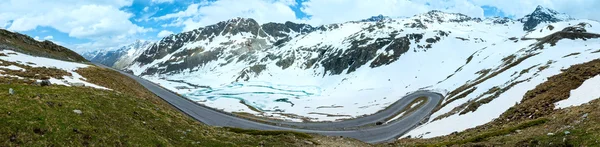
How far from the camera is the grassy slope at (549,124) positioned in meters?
21.2

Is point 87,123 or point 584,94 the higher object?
point 584,94

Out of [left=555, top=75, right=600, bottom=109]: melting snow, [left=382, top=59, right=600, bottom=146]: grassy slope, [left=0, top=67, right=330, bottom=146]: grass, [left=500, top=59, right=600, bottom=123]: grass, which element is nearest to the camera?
[left=0, top=67, right=330, bottom=146]: grass

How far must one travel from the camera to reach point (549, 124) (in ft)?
95.3

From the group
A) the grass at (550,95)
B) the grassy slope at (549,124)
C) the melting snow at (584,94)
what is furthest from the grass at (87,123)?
the melting snow at (584,94)

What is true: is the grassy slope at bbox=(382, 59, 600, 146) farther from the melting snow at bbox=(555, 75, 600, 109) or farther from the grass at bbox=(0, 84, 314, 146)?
the grass at bbox=(0, 84, 314, 146)

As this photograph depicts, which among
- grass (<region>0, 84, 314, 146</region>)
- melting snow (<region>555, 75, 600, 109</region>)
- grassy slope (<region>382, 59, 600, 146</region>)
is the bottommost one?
grass (<region>0, 84, 314, 146</region>)

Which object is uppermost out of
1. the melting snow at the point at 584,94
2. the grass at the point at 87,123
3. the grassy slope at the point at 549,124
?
the melting snow at the point at 584,94

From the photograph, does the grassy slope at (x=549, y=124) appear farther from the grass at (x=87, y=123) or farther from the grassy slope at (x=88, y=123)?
the grass at (x=87, y=123)

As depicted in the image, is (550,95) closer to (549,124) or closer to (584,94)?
(584,94)

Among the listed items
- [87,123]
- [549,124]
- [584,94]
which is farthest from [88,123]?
[584,94]

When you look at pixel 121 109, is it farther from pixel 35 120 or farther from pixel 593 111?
pixel 593 111

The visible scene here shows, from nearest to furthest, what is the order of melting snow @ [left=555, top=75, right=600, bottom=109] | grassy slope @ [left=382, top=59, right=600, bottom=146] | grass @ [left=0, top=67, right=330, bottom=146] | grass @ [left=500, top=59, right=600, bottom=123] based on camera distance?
grass @ [left=0, top=67, right=330, bottom=146]
grassy slope @ [left=382, top=59, right=600, bottom=146]
melting snow @ [left=555, top=75, right=600, bottom=109]
grass @ [left=500, top=59, right=600, bottom=123]

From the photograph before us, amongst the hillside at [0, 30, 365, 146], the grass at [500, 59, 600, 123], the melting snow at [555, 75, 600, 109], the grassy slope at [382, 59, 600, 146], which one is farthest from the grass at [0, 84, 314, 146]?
the melting snow at [555, 75, 600, 109]

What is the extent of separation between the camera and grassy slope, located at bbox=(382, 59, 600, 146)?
835 inches
